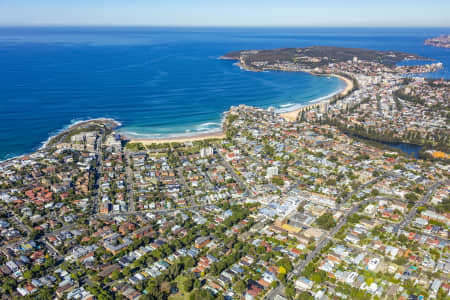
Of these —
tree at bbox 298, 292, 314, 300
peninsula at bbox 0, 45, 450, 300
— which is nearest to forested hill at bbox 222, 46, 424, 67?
peninsula at bbox 0, 45, 450, 300

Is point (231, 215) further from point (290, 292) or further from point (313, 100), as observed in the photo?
point (313, 100)

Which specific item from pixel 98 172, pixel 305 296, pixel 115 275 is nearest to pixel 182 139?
pixel 98 172

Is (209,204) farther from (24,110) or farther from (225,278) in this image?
(24,110)

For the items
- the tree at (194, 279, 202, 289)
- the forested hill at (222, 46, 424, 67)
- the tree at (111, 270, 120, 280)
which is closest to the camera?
the tree at (194, 279, 202, 289)

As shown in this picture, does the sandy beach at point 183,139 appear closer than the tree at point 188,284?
No

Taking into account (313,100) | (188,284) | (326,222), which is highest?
(313,100)

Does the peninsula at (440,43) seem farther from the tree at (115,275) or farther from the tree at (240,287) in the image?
the tree at (115,275)

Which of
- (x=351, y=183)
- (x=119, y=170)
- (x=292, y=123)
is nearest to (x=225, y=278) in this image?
(x=351, y=183)

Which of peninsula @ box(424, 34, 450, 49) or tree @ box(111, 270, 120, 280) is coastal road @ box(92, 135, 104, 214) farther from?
peninsula @ box(424, 34, 450, 49)

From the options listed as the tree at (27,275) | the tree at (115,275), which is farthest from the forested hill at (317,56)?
the tree at (27,275)

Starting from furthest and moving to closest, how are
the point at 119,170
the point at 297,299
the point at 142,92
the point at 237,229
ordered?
the point at 142,92 < the point at 119,170 < the point at 237,229 < the point at 297,299

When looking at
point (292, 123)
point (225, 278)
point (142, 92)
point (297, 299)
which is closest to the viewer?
point (297, 299)
